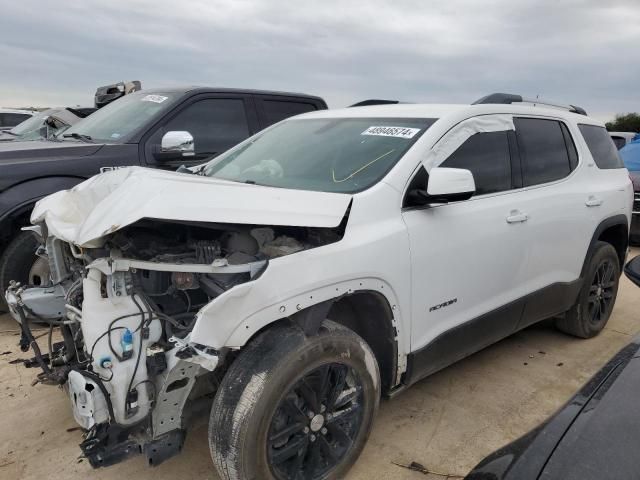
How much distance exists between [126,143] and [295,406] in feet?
11.1

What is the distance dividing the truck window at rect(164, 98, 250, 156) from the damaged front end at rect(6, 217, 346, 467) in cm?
288

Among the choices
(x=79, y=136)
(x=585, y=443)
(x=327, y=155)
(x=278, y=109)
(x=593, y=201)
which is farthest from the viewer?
(x=278, y=109)

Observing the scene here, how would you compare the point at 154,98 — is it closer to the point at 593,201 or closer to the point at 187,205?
the point at 187,205

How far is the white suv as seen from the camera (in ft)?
6.67

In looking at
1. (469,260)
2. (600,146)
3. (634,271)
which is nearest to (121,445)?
(469,260)

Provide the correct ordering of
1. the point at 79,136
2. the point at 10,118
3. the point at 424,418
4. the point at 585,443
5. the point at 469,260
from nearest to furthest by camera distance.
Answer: the point at 585,443 → the point at 469,260 → the point at 424,418 → the point at 79,136 → the point at 10,118

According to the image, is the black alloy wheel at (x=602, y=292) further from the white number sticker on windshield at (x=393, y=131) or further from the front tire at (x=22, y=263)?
the front tire at (x=22, y=263)

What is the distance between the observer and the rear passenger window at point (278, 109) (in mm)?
5720

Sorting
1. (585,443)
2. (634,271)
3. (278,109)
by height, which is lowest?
(585,443)

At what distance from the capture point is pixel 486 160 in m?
3.12

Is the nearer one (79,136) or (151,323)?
(151,323)

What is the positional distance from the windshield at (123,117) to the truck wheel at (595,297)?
4.09 m

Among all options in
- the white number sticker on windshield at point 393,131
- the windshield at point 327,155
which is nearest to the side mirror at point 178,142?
the windshield at point 327,155

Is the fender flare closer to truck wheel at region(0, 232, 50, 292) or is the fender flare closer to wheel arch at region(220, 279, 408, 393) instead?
wheel arch at region(220, 279, 408, 393)
